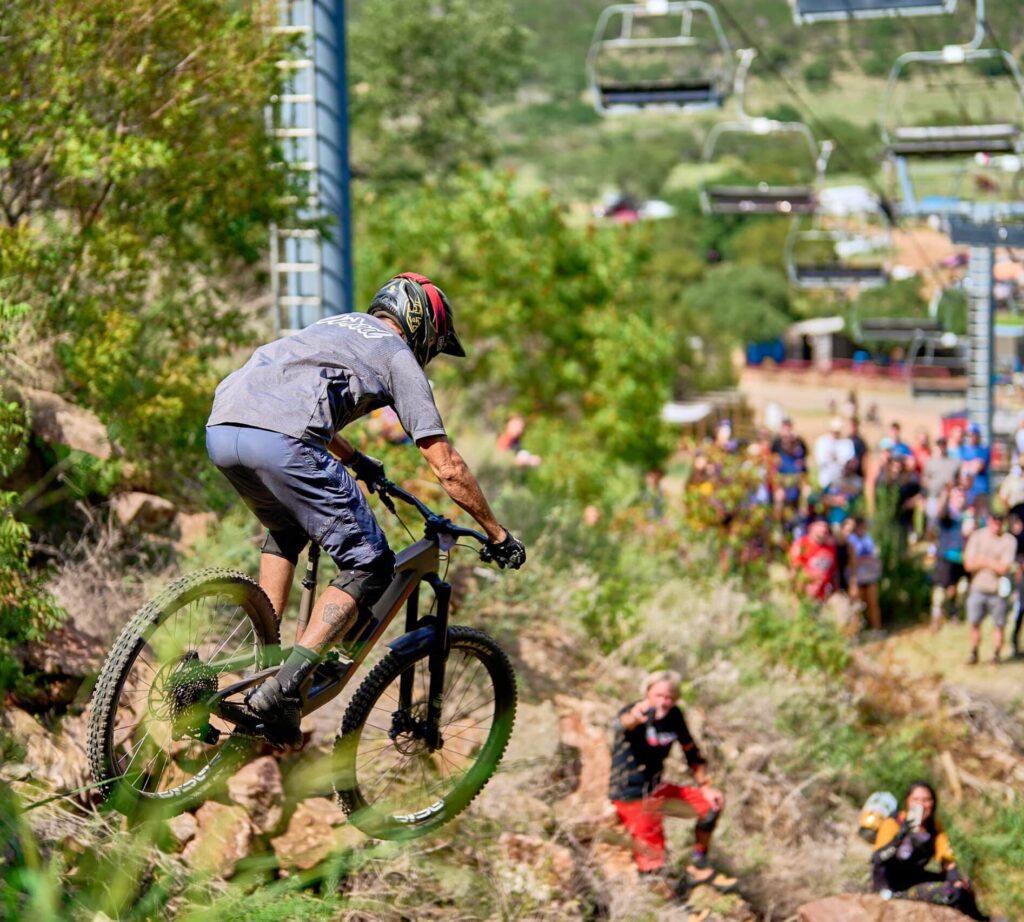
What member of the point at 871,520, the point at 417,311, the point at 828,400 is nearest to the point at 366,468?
the point at 417,311

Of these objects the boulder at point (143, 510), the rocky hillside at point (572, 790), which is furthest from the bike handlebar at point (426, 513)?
the boulder at point (143, 510)

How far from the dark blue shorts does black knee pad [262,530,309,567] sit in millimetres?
139

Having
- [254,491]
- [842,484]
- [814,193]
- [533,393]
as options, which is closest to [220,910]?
[254,491]

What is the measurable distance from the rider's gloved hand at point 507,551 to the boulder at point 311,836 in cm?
157

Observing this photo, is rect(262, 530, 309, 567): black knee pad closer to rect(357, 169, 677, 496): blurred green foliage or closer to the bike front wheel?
the bike front wheel

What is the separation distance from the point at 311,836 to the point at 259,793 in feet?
0.98

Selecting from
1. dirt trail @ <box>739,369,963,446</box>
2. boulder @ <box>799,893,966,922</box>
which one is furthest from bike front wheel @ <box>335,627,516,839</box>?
dirt trail @ <box>739,369,963,446</box>

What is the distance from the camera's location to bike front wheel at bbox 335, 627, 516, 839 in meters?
5.00

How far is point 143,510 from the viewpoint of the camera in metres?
7.71

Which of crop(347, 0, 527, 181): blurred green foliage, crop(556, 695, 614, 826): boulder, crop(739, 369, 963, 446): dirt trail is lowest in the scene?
crop(739, 369, 963, 446): dirt trail

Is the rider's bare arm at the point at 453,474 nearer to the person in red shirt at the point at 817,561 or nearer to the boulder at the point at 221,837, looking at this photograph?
the boulder at the point at 221,837

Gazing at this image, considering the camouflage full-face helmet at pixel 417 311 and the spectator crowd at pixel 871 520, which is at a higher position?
the camouflage full-face helmet at pixel 417 311

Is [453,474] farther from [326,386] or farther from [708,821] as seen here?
[708,821]

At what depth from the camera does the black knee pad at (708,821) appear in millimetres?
7438
